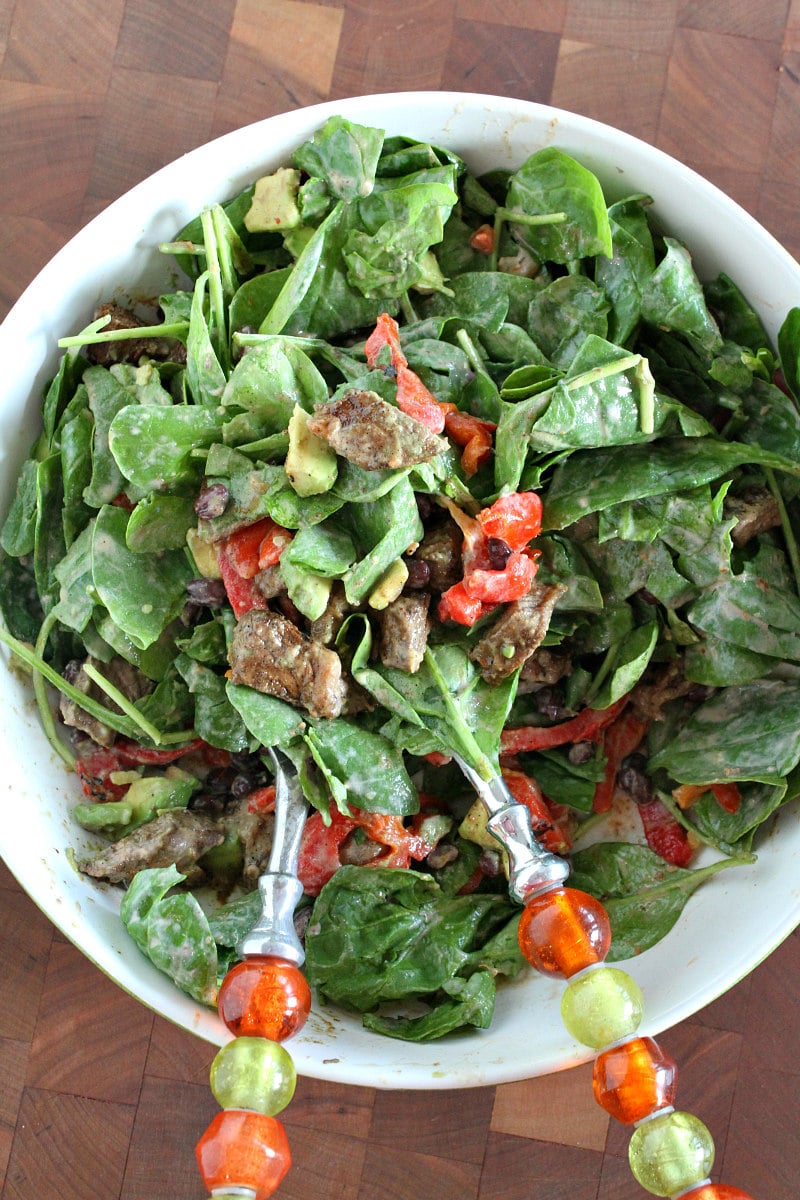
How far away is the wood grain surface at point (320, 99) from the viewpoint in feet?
7.38

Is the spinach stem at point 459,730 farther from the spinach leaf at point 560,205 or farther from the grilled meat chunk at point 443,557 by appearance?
the spinach leaf at point 560,205

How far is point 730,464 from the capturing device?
1938 millimetres

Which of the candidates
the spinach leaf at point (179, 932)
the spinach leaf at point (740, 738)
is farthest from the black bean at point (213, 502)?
the spinach leaf at point (740, 738)

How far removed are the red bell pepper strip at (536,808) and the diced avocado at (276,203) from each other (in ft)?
3.78

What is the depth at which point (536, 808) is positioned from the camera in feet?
6.92

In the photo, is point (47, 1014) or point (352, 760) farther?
point (47, 1014)

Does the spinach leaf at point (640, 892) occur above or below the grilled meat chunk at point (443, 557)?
below

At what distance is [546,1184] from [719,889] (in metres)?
0.77

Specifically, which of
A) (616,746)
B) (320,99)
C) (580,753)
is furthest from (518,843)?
(320,99)

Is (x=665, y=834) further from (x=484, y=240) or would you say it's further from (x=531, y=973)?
(x=484, y=240)

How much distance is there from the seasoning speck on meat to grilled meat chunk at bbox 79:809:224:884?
81cm

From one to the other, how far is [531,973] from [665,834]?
14.9 inches

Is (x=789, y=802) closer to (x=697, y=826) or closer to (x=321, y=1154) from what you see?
(x=697, y=826)

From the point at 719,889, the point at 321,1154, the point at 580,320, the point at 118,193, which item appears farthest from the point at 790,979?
the point at 118,193
